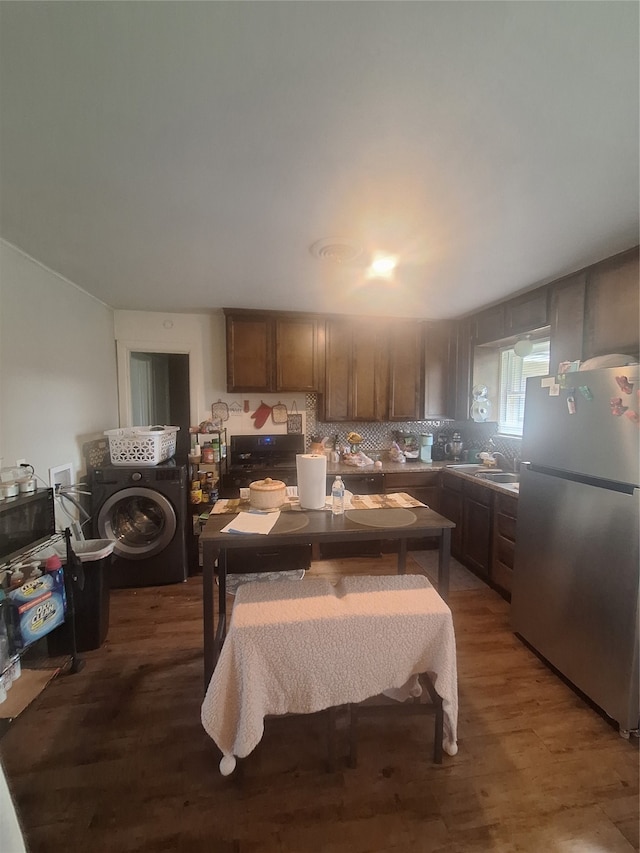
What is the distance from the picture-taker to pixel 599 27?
0.80 metres

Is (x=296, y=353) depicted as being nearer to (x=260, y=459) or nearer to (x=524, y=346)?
(x=260, y=459)

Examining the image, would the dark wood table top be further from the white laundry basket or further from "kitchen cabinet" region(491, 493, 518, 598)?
the white laundry basket

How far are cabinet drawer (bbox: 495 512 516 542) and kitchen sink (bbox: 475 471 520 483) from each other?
331mm

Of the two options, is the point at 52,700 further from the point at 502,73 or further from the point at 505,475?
the point at 505,475

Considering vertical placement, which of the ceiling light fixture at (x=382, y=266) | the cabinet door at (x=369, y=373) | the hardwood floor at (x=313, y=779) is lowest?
the hardwood floor at (x=313, y=779)

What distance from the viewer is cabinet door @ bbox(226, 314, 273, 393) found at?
127 inches

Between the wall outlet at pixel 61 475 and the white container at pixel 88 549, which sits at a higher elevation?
the wall outlet at pixel 61 475

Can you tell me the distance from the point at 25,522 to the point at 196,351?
2.13 meters

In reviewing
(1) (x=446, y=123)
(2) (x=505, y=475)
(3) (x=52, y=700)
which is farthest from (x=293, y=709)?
(2) (x=505, y=475)

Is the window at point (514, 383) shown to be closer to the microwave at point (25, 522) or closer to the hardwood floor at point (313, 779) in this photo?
the hardwood floor at point (313, 779)

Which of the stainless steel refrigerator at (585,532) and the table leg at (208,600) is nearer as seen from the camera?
the table leg at (208,600)

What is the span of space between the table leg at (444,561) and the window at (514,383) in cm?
228

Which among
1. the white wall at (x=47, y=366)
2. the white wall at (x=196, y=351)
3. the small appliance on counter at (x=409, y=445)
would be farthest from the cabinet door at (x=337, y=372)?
the white wall at (x=47, y=366)

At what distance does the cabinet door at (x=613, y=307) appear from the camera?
1.87 meters
